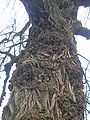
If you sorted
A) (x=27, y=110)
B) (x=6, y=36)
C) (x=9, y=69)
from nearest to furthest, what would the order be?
1. (x=27, y=110)
2. (x=9, y=69)
3. (x=6, y=36)

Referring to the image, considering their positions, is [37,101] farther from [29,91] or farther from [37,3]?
[37,3]

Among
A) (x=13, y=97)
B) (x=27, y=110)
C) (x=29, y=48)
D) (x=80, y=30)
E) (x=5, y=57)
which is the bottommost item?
(x=27, y=110)

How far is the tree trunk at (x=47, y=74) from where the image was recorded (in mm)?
1241

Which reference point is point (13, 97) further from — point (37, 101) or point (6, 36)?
point (6, 36)

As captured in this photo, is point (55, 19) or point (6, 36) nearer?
point (55, 19)

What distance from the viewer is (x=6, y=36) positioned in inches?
92.5

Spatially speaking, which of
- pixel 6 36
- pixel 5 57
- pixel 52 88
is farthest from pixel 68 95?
pixel 6 36

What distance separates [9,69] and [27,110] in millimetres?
770

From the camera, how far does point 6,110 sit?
4.29 feet

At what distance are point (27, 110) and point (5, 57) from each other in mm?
885

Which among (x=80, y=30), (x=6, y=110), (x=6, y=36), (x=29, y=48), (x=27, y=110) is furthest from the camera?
(x=6, y=36)

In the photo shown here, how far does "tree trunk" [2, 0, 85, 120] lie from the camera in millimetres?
1241

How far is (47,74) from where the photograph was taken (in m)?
1.40

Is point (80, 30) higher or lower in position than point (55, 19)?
higher
